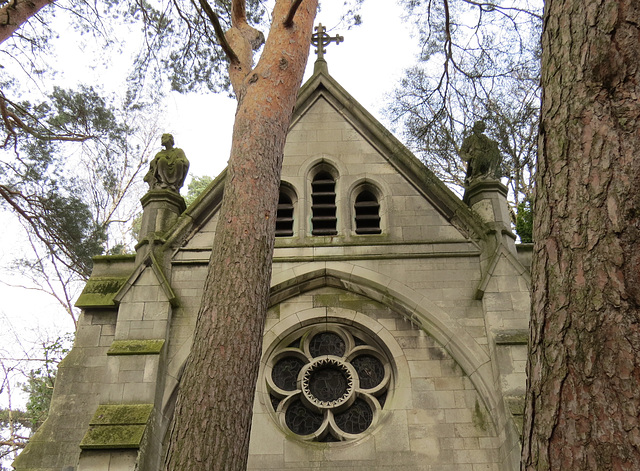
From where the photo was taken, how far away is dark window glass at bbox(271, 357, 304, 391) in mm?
8320

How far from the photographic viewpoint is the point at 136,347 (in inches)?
307

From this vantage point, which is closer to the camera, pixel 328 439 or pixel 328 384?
pixel 328 439

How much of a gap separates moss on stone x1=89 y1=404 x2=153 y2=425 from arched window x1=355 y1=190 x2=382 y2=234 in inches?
152

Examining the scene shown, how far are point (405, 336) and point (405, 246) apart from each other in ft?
4.22

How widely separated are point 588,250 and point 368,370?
6315mm

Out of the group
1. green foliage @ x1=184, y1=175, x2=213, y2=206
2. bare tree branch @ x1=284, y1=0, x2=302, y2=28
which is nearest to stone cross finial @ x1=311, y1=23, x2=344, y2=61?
bare tree branch @ x1=284, y1=0, x2=302, y2=28

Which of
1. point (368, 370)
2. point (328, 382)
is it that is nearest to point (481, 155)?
point (368, 370)

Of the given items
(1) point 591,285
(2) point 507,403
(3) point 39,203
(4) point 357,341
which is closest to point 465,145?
(4) point 357,341

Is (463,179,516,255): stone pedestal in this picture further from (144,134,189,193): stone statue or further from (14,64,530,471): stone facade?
(144,134,189,193): stone statue

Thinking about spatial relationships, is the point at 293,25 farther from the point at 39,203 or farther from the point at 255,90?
the point at 39,203

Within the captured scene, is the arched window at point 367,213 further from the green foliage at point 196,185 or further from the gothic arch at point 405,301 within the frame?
the green foliage at point 196,185

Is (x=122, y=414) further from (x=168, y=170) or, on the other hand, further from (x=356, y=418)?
(x=168, y=170)

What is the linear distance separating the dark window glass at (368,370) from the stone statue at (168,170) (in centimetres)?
370

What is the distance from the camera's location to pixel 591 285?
2.21 meters
